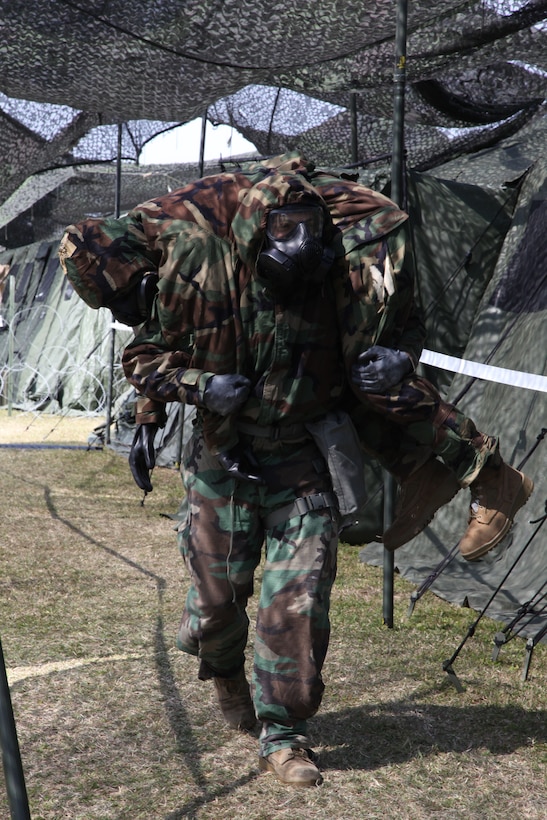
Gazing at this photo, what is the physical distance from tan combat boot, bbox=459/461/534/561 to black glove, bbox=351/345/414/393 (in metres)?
0.42

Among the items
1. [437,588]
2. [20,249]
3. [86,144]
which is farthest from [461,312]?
[20,249]

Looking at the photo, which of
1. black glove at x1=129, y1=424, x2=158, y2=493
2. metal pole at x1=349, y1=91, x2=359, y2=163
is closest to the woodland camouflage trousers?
black glove at x1=129, y1=424, x2=158, y2=493

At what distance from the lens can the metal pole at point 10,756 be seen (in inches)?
69.2

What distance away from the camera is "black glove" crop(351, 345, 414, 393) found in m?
2.57

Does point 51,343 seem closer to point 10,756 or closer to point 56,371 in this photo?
point 56,371

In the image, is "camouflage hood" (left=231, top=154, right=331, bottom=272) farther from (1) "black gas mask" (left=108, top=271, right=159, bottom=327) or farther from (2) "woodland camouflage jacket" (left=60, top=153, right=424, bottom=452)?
(1) "black gas mask" (left=108, top=271, right=159, bottom=327)

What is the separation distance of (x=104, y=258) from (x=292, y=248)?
23.4 inches

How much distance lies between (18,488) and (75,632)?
3.82 m

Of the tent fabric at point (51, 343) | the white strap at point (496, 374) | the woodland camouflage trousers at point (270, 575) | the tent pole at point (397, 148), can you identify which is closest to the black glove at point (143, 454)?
the woodland camouflage trousers at point (270, 575)

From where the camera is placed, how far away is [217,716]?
3213 mm

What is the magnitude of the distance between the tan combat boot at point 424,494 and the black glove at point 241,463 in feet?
1.77

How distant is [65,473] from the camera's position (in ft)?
28.3

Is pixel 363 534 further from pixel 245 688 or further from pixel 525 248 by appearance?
pixel 245 688

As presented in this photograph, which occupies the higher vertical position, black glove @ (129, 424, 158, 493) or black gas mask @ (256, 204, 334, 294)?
black gas mask @ (256, 204, 334, 294)
